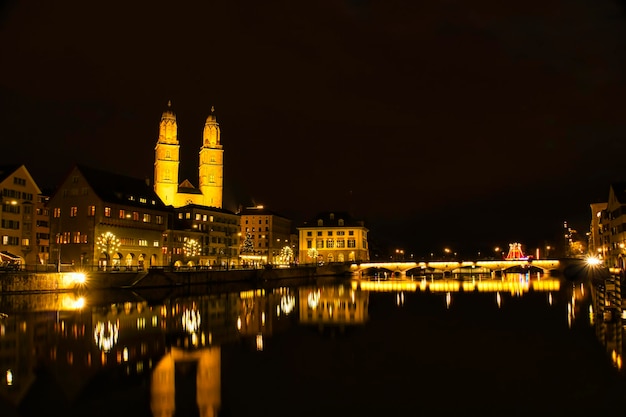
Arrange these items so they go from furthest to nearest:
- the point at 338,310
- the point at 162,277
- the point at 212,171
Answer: the point at 212,171 < the point at 162,277 < the point at 338,310

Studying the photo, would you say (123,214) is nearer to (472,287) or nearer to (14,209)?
(14,209)

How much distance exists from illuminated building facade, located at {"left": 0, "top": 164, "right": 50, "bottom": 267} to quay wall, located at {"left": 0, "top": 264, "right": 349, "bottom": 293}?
11657 millimetres

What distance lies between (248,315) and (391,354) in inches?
698

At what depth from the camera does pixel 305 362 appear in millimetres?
25656

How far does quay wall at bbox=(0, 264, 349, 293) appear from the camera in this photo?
53.2m

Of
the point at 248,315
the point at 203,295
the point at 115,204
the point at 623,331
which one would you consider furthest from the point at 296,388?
the point at 115,204

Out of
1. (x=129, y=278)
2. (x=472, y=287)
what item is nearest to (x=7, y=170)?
(x=129, y=278)

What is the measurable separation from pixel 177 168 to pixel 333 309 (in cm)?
8846

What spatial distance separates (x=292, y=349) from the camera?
28.8m

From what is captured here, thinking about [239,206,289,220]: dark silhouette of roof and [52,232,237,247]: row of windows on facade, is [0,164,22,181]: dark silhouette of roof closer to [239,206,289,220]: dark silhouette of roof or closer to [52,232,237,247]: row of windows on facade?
[52,232,237,247]: row of windows on facade

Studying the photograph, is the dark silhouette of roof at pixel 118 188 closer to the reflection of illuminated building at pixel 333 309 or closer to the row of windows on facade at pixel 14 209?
the row of windows on facade at pixel 14 209

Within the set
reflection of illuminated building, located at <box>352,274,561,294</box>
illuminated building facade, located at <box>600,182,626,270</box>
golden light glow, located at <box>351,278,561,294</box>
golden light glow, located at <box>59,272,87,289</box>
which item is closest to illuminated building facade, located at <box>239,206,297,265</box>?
reflection of illuminated building, located at <box>352,274,561,294</box>

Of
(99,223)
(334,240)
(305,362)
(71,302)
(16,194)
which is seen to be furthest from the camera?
(334,240)

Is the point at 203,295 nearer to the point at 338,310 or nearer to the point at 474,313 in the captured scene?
the point at 338,310
